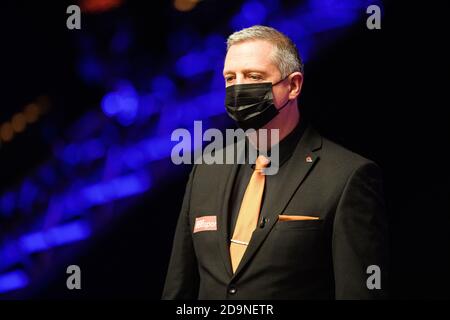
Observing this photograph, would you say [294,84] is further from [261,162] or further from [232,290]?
[232,290]

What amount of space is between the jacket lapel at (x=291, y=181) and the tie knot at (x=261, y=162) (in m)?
0.09

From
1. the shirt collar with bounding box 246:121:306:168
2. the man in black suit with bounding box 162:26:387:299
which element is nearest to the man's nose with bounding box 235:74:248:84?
the man in black suit with bounding box 162:26:387:299

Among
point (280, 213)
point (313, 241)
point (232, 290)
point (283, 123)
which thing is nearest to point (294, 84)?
point (283, 123)

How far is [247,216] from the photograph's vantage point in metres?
2.54

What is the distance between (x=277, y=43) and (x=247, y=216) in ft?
2.27

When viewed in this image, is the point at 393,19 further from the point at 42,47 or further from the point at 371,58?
the point at 42,47

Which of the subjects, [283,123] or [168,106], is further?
[168,106]

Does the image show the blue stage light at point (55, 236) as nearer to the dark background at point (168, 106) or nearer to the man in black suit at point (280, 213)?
the dark background at point (168, 106)

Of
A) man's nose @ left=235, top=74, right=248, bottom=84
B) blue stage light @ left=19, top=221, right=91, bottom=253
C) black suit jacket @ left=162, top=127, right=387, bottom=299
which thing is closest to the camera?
black suit jacket @ left=162, top=127, right=387, bottom=299

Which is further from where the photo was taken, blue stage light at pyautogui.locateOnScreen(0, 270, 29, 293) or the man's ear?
blue stage light at pyautogui.locateOnScreen(0, 270, 29, 293)

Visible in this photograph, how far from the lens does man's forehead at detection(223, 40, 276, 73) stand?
2596mm

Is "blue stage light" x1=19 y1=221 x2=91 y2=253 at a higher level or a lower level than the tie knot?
lower

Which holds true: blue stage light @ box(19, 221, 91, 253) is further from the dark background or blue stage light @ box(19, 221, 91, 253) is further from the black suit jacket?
the black suit jacket

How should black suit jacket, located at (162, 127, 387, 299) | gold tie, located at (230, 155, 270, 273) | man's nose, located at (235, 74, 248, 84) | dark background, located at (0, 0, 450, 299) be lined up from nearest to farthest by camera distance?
1. black suit jacket, located at (162, 127, 387, 299)
2. gold tie, located at (230, 155, 270, 273)
3. man's nose, located at (235, 74, 248, 84)
4. dark background, located at (0, 0, 450, 299)
